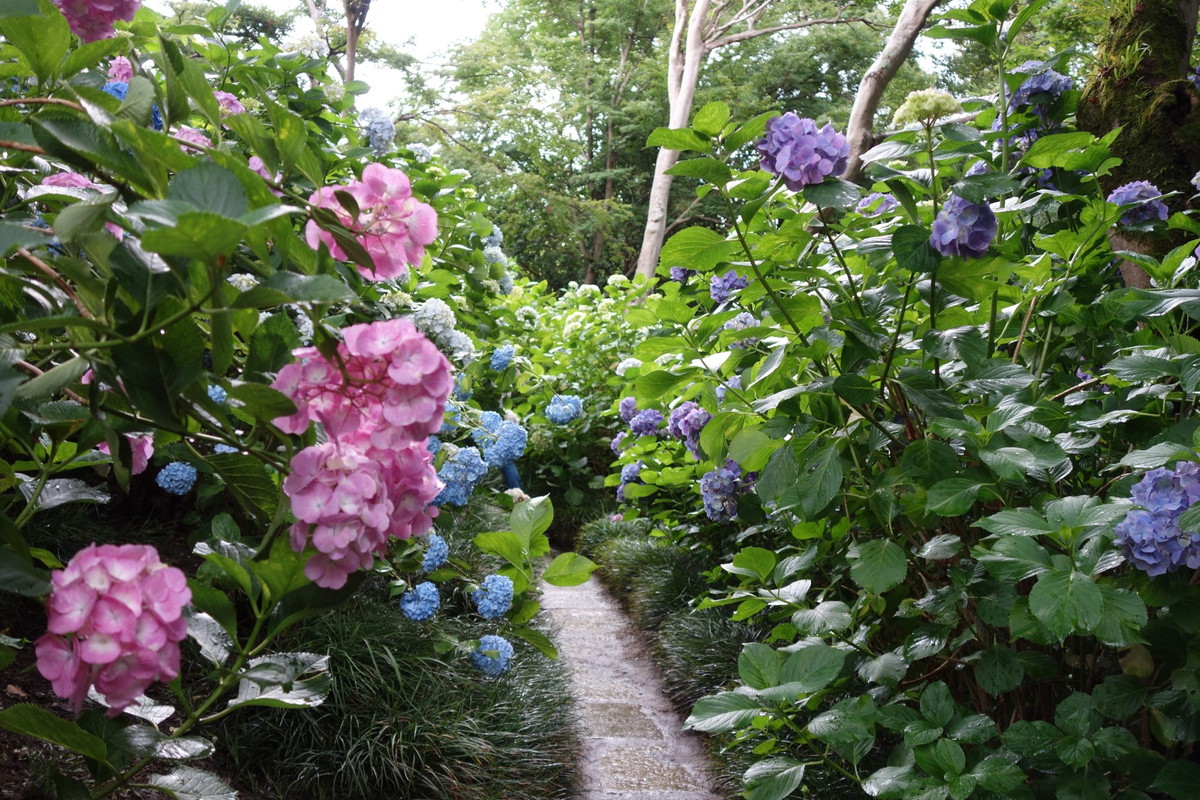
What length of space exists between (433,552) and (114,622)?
5.71ft

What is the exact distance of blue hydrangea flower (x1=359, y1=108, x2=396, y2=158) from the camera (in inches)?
121

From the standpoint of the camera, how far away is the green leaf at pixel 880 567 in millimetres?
1493

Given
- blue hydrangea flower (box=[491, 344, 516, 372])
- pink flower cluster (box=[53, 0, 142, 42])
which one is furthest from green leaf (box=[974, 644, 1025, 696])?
blue hydrangea flower (box=[491, 344, 516, 372])

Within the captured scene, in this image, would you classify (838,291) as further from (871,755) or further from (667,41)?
(667,41)

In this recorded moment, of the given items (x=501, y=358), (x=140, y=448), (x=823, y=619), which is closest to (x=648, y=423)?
(x=501, y=358)

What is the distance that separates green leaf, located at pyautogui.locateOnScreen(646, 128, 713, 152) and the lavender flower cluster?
2.64 feet

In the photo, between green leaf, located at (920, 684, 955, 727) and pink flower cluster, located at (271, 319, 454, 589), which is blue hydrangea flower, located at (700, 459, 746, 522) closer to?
green leaf, located at (920, 684, 955, 727)

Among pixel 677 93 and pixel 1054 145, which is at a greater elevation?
pixel 677 93

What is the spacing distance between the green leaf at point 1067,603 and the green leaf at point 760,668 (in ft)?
1.65

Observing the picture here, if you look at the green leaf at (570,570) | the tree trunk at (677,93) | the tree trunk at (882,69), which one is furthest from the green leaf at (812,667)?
the tree trunk at (677,93)

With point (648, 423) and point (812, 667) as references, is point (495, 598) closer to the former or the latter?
point (812, 667)

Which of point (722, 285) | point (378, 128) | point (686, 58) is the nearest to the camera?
point (722, 285)

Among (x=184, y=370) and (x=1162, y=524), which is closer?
(x=184, y=370)

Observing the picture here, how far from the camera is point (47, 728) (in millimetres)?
860
